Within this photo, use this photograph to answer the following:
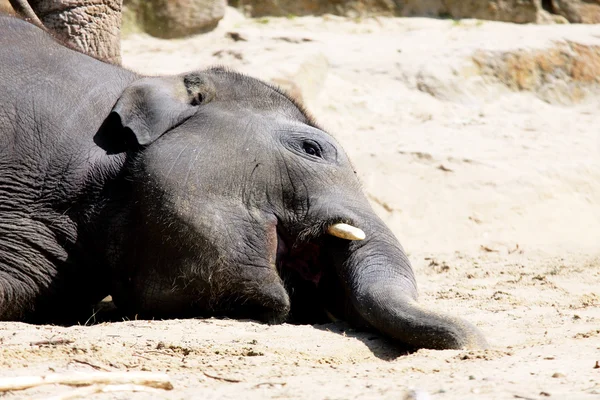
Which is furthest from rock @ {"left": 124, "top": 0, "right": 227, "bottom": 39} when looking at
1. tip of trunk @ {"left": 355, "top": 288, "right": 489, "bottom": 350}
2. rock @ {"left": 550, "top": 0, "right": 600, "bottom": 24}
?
tip of trunk @ {"left": 355, "top": 288, "right": 489, "bottom": 350}

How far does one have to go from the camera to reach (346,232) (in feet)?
15.0

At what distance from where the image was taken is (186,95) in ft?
16.5

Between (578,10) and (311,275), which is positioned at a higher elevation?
(311,275)

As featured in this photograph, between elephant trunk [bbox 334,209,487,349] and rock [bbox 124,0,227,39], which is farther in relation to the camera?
rock [bbox 124,0,227,39]

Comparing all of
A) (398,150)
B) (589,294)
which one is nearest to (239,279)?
(589,294)

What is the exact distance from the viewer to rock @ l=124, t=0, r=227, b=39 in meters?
10.4

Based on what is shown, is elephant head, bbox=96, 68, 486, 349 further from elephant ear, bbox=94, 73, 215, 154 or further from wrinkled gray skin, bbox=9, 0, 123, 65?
wrinkled gray skin, bbox=9, 0, 123, 65

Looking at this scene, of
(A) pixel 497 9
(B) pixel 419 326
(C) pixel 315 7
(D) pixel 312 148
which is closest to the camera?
(B) pixel 419 326

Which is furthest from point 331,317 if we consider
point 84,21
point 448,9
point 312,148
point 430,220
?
point 448,9

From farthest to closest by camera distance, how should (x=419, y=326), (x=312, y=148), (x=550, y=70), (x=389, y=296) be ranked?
(x=550, y=70)
(x=312, y=148)
(x=389, y=296)
(x=419, y=326)

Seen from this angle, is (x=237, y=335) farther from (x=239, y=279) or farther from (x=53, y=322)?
(x=53, y=322)

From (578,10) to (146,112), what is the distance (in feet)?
26.0

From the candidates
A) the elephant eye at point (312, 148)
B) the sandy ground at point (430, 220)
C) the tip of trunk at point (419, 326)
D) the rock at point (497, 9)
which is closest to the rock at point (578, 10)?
the rock at point (497, 9)

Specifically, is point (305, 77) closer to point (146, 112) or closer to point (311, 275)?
point (146, 112)
